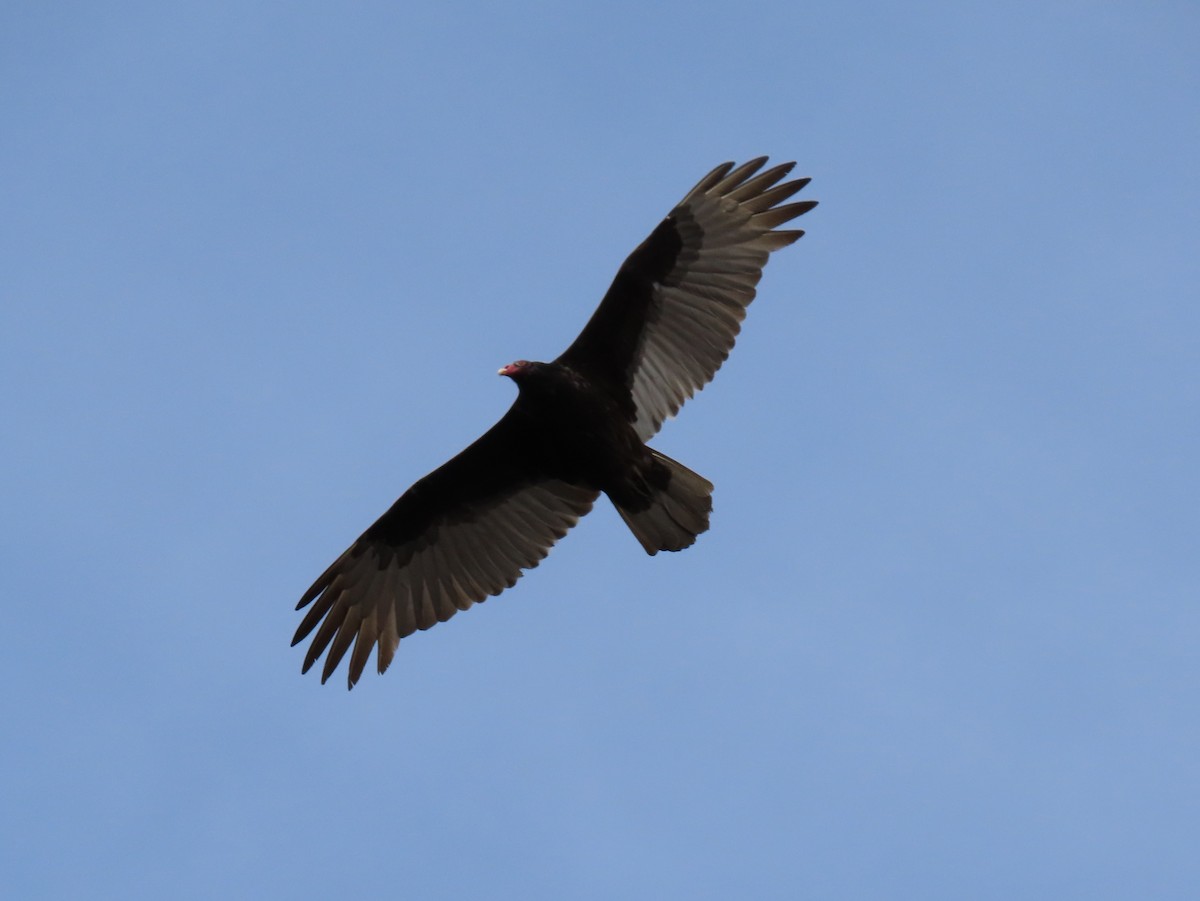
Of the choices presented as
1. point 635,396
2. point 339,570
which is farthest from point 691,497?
point 339,570

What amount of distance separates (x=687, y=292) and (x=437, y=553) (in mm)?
2499

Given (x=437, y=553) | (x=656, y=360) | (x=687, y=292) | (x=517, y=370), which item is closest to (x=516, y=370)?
(x=517, y=370)

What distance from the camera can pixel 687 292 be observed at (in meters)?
11.2

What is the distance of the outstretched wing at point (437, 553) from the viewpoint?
11.8m

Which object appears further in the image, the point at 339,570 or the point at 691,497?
the point at 339,570

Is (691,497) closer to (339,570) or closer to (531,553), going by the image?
(531,553)

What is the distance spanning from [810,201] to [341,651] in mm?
4299

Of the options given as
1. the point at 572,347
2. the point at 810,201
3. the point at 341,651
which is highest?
the point at 810,201

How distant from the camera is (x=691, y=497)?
11.1m

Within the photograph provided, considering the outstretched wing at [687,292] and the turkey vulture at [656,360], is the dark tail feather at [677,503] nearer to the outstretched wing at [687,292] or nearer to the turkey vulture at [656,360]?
the turkey vulture at [656,360]

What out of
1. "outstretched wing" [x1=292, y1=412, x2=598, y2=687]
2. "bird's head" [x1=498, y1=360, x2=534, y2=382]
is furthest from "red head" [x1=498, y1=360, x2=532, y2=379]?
"outstretched wing" [x1=292, y1=412, x2=598, y2=687]

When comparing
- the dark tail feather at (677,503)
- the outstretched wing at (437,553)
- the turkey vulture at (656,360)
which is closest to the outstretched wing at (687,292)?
the turkey vulture at (656,360)

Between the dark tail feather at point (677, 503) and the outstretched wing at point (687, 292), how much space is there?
33 cm

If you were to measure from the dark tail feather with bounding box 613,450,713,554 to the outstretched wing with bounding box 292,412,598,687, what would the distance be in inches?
32.4
